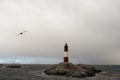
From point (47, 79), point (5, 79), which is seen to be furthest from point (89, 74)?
point (5, 79)

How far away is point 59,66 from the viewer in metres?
58.4

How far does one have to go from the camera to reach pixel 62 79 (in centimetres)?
5216

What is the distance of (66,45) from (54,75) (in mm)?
6934

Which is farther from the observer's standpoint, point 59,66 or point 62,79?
point 59,66

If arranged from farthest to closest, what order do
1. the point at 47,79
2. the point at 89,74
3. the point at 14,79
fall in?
the point at 89,74, the point at 14,79, the point at 47,79

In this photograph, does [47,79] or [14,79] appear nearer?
[47,79]

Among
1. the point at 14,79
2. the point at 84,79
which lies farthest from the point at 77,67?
the point at 14,79

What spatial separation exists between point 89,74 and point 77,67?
3.82 m

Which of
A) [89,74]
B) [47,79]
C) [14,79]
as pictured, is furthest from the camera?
[89,74]

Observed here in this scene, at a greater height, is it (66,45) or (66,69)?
(66,45)

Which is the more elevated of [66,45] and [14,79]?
[66,45]

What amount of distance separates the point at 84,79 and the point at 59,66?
7601 millimetres

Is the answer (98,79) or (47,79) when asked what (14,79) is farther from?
(98,79)

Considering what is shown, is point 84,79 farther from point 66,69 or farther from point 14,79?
point 14,79
